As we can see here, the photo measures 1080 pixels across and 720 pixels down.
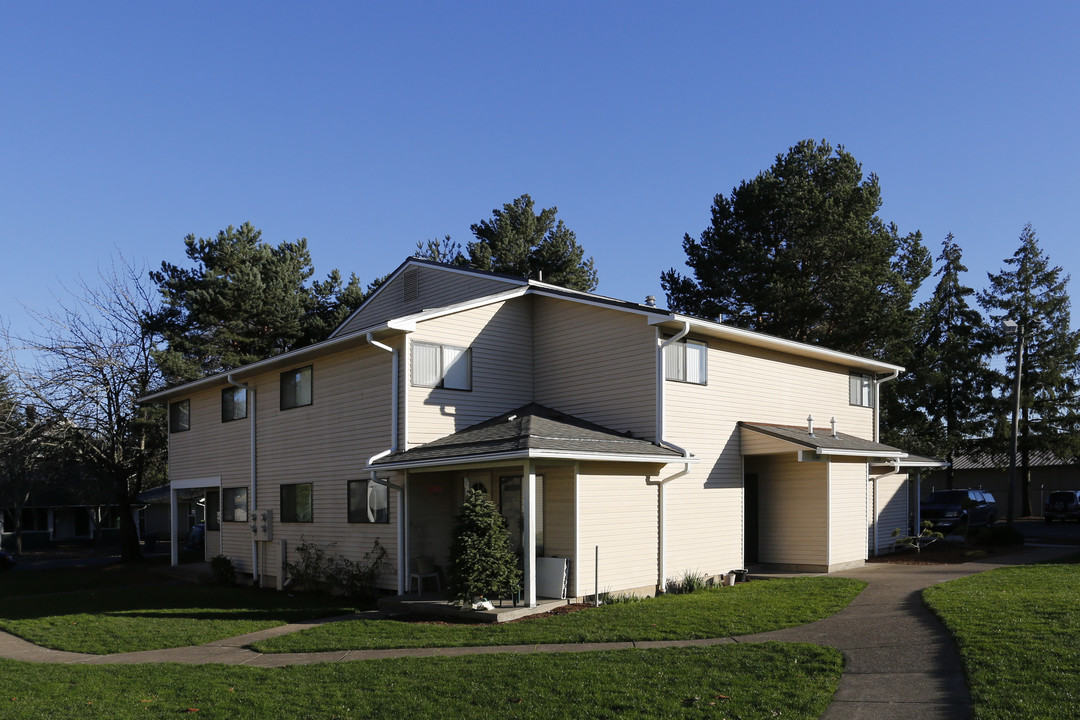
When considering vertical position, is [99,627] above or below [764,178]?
below

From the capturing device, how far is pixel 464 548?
14.1 meters

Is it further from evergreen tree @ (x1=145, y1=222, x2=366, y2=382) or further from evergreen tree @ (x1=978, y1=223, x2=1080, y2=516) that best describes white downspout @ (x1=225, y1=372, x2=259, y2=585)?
evergreen tree @ (x1=978, y1=223, x2=1080, y2=516)

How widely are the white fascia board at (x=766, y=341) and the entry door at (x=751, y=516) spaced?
122 inches

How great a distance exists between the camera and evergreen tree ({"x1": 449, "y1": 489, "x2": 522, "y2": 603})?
1388cm

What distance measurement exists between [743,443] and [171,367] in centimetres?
1997

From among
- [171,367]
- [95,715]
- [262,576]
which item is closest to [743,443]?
[262,576]

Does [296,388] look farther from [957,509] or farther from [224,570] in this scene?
[957,509]

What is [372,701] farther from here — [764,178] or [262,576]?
[764,178]

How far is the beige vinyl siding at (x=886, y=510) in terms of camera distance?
22.2 meters

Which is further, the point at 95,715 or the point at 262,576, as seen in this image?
the point at 262,576

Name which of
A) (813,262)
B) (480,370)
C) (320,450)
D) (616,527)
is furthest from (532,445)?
(813,262)

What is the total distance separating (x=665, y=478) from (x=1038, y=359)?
Result: 35446 mm

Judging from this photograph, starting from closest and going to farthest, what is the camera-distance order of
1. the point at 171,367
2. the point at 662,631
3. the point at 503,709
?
the point at 503,709
the point at 662,631
the point at 171,367

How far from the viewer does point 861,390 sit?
76.5 feet
